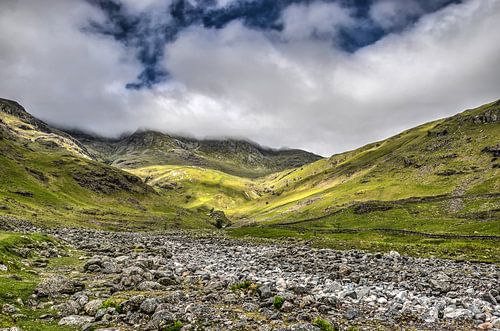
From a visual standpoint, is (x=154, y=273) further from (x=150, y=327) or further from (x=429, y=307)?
(x=429, y=307)

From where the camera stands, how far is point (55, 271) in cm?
3042

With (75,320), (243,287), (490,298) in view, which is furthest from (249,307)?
(490,298)

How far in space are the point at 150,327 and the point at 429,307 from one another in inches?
609

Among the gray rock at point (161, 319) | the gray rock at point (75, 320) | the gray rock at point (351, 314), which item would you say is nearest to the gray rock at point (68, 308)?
the gray rock at point (75, 320)

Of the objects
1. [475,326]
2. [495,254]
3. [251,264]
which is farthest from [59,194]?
[475,326]

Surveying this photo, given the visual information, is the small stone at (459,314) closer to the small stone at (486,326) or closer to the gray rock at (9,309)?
the small stone at (486,326)

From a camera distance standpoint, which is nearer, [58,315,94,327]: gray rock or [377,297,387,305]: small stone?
[58,315,94,327]: gray rock

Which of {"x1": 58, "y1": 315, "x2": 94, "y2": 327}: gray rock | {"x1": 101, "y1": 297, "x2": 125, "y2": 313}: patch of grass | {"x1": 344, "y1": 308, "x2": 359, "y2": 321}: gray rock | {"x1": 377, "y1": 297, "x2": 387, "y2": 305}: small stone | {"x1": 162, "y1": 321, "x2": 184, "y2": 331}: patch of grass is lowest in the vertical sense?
{"x1": 377, "y1": 297, "x2": 387, "y2": 305}: small stone

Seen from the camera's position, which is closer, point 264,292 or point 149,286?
point 264,292

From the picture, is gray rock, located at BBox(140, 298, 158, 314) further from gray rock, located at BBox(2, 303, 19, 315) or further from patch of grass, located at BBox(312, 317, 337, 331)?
patch of grass, located at BBox(312, 317, 337, 331)

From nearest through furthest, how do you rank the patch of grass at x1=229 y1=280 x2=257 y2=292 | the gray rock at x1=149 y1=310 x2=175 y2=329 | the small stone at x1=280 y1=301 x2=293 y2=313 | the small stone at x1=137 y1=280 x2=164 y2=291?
the gray rock at x1=149 y1=310 x2=175 y2=329 → the small stone at x1=280 y1=301 x2=293 y2=313 → the patch of grass at x1=229 y1=280 x2=257 y2=292 → the small stone at x1=137 y1=280 x2=164 y2=291

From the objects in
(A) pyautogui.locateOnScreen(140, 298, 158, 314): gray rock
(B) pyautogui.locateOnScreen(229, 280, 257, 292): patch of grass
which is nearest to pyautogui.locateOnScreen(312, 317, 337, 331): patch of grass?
(B) pyautogui.locateOnScreen(229, 280, 257, 292): patch of grass

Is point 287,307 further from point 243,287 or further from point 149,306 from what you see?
point 149,306

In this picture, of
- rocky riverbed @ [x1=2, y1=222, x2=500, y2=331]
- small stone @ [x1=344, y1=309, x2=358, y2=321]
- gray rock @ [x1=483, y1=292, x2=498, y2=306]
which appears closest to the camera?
rocky riverbed @ [x1=2, y1=222, x2=500, y2=331]
